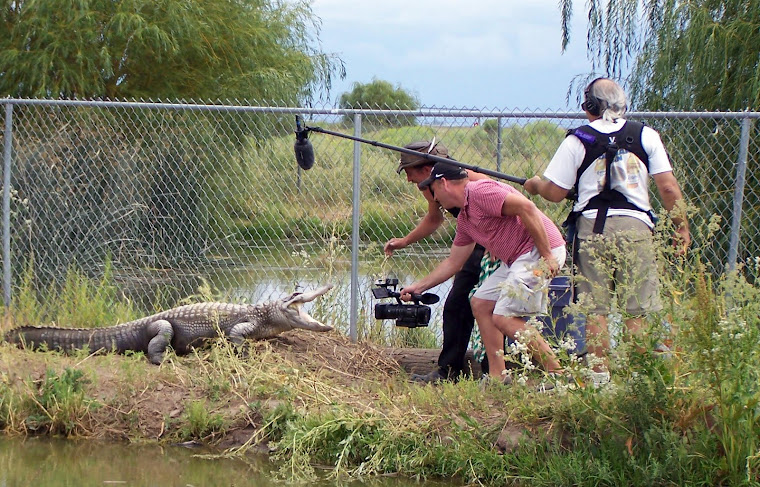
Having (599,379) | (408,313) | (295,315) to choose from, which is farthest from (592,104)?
(295,315)

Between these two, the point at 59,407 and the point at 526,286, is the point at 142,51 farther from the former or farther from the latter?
the point at 526,286

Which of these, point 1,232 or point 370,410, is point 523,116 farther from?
point 1,232

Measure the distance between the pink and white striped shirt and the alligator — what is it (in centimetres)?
176

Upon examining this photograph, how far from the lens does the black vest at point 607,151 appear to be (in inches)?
207

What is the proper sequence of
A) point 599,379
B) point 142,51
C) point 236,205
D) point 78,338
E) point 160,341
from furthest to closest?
point 142,51 < point 236,205 < point 78,338 < point 160,341 < point 599,379

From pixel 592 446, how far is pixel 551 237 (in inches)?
56.9

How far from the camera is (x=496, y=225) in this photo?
5660 millimetres

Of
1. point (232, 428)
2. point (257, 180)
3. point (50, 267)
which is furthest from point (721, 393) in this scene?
point (50, 267)

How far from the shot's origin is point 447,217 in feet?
31.4

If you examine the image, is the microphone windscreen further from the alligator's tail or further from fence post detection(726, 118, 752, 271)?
fence post detection(726, 118, 752, 271)

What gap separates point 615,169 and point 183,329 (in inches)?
136

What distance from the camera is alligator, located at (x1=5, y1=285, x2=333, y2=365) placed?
680cm

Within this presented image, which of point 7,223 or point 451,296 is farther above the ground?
point 7,223

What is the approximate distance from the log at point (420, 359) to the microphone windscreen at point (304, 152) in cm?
169
